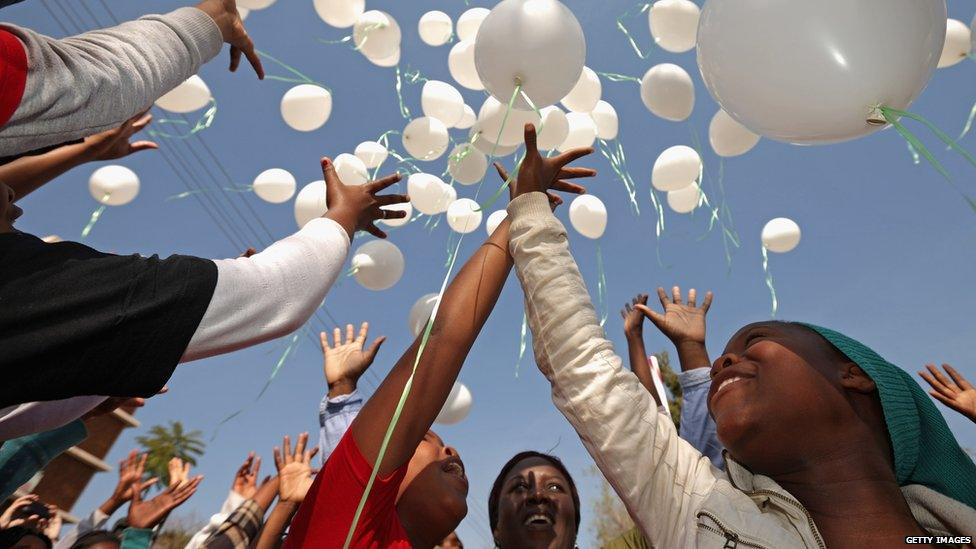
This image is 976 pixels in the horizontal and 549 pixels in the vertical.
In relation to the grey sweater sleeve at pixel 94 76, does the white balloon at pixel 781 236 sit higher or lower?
higher

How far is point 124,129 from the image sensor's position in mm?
1925

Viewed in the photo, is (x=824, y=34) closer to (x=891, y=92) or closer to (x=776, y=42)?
(x=776, y=42)

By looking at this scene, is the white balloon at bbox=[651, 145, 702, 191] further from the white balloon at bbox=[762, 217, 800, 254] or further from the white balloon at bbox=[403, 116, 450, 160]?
the white balloon at bbox=[403, 116, 450, 160]

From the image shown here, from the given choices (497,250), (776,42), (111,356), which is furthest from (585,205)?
(111,356)

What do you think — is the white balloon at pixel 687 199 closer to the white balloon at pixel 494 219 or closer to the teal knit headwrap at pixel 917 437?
the white balloon at pixel 494 219

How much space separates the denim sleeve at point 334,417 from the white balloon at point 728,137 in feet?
6.92

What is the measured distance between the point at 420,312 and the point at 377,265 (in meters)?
0.40

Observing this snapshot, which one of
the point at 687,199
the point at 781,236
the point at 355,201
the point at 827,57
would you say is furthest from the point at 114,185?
the point at 781,236

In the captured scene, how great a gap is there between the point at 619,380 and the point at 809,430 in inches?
18.6

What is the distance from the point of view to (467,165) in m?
3.33

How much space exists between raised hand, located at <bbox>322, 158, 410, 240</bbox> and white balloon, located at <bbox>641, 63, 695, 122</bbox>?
1.93 m

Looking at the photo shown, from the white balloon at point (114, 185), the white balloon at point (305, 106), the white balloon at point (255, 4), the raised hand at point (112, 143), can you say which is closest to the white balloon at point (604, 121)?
the white balloon at point (305, 106)

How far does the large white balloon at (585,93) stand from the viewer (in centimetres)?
318

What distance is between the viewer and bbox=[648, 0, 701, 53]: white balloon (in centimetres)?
315
